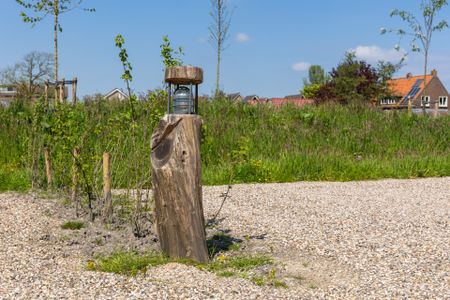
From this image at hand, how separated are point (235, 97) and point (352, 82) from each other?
11.7m

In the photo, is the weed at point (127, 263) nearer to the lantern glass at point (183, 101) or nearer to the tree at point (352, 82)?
the lantern glass at point (183, 101)

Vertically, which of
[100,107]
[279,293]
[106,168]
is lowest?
[279,293]

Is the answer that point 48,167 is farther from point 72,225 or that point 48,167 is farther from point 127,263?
point 127,263

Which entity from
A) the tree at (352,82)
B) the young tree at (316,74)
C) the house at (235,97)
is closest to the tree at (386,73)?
the tree at (352,82)

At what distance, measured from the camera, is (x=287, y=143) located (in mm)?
11477

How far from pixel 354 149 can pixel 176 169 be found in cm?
862

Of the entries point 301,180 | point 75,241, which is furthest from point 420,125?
point 75,241

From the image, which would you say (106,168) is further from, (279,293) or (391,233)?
(391,233)

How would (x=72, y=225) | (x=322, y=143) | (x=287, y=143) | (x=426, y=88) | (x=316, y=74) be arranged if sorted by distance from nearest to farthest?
(x=72, y=225) → (x=287, y=143) → (x=322, y=143) → (x=426, y=88) → (x=316, y=74)

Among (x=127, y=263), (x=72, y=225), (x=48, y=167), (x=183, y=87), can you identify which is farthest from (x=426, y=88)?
(x=127, y=263)

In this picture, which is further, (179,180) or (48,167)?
(48,167)

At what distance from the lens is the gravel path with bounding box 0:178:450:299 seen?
353 cm

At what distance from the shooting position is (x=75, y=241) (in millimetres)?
4738

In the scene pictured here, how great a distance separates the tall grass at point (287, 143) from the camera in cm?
898
